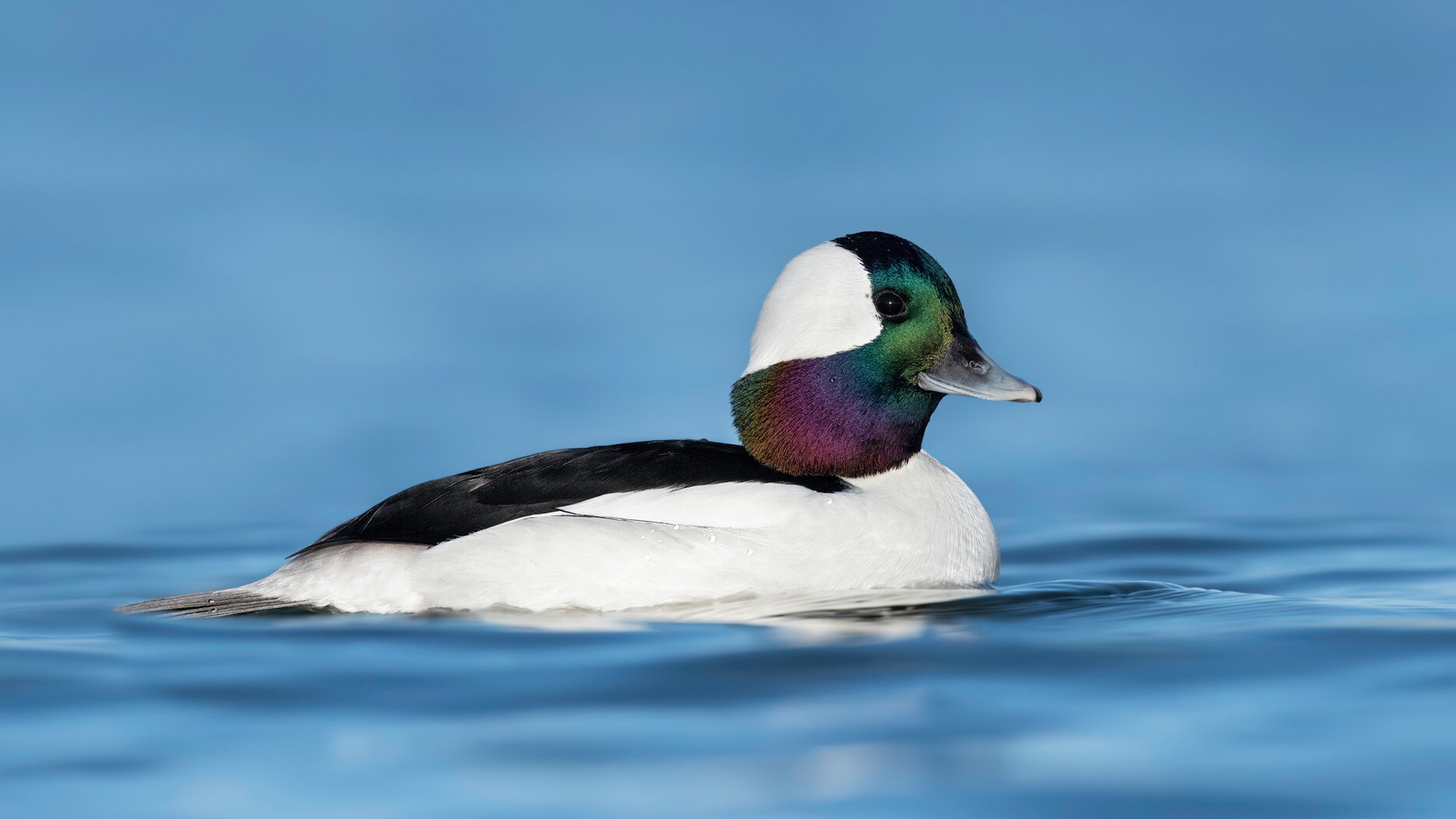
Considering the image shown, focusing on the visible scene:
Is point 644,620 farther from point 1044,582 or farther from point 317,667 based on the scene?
point 1044,582

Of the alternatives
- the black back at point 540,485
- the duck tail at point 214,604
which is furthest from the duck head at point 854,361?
the duck tail at point 214,604

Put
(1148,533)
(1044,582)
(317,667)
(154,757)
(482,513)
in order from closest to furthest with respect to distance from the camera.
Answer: (154,757), (317,667), (482,513), (1044,582), (1148,533)

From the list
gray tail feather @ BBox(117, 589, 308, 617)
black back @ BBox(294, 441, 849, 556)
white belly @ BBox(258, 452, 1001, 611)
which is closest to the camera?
white belly @ BBox(258, 452, 1001, 611)

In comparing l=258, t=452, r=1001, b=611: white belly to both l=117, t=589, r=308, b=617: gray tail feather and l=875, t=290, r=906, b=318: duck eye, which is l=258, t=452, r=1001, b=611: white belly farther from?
l=875, t=290, r=906, b=318: duck eye

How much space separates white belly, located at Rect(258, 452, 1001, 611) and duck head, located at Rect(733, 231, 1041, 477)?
0.36 meters

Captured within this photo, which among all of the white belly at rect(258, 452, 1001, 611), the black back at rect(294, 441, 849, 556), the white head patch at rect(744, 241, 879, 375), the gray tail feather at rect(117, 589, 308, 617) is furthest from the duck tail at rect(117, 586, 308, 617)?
the white head patch at rect(744, 241, 879, 375)

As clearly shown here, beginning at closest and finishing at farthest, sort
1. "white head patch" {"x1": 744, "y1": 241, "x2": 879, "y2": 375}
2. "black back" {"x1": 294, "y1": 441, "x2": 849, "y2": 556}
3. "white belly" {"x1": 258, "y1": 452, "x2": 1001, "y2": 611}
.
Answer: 1. "white belly" {"x1": 258, "y1": 452, "x2": 1001, "y2": 611}
2. "black back" {"x1": 294, "y1": 441, "x2": 849, "y2": 556}
3. "white head patch" {"x1": 744, "y1": 241, "x2": 879, "y2": 375}

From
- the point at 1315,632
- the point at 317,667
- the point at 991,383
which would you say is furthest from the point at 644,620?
the point at 1315,632

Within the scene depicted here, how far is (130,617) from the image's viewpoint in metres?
7.59

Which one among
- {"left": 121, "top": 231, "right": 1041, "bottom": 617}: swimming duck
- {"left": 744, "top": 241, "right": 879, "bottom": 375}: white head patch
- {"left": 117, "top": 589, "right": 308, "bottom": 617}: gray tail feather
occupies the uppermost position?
{"left": 744, "top": 241, "right": 879, "bottom": 375}: white head patch

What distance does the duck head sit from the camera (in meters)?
7.63

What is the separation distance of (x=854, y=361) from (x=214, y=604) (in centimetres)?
302

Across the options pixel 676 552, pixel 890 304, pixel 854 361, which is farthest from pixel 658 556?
pixel 890 304

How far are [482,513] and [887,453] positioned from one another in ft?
6.04
